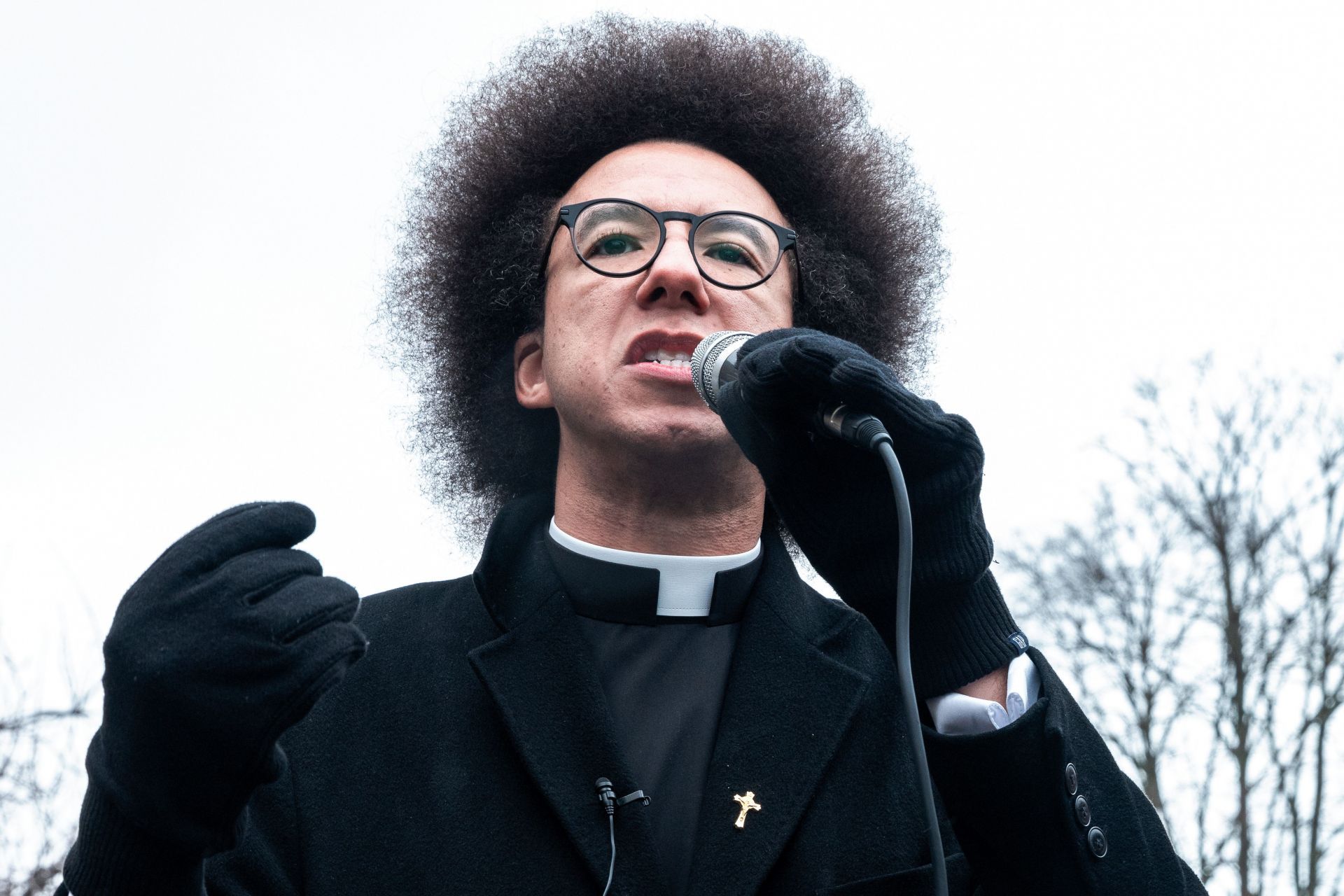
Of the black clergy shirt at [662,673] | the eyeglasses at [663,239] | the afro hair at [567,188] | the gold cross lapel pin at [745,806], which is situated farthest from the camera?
the afro hair at [567,188]

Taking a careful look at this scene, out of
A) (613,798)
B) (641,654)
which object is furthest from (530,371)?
(613,798)

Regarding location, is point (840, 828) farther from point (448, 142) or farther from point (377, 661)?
point (448, 142)

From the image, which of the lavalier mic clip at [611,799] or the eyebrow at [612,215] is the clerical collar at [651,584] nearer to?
the lavalier mic clip at [611,799]

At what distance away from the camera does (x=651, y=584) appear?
10.6ft

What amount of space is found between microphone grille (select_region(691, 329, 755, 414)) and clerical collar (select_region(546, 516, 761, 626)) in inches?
26.3

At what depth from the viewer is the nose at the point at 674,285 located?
10.9ft

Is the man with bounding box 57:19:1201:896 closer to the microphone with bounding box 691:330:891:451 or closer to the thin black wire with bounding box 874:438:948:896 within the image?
the microphone with bounding box 691:330:891:451

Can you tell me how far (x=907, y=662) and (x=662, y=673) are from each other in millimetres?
1034

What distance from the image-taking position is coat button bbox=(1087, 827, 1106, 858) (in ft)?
8.00

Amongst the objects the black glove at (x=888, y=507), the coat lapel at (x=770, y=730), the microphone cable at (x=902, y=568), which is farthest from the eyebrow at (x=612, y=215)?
the microphone cable at (x=902, y=568)

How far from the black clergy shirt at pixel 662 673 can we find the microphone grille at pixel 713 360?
676 millimetres

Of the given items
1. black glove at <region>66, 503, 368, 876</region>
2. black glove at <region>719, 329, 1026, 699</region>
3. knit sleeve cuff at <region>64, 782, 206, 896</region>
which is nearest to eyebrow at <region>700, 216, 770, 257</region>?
black glove at <region>719, 329, 1026, 699</region>

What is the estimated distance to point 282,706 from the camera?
2.03m

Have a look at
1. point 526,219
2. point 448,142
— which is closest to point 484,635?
point 526,219
